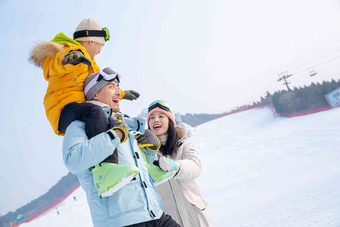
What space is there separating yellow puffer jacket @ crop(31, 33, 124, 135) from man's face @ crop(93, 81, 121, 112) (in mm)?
122

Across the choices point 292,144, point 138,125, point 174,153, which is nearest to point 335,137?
point 292,144

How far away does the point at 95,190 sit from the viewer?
130 centimetres

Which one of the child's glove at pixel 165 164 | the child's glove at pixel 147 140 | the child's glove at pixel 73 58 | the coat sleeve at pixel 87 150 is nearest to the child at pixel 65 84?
the child's glove at pixel 73 58

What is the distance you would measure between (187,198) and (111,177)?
1187 millimetres

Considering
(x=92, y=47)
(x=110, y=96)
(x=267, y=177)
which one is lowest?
(x=267, y=177)

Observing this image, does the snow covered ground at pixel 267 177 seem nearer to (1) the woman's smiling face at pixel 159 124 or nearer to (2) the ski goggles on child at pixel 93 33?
(1) the woman's smiling face at pixel 159 124

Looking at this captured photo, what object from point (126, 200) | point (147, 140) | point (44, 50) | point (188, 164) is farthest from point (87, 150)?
point (188, 164)

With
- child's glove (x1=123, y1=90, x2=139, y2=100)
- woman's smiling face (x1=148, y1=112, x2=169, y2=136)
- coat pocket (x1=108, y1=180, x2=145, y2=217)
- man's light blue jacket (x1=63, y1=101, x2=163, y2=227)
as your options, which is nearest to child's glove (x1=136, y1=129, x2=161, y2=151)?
man's light blue jacket (x1=63, y1=101, x2=163, y2=227)

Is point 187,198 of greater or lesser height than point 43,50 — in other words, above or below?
below

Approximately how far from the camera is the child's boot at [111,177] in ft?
3.78

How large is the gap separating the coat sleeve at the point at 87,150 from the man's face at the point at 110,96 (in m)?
0.41

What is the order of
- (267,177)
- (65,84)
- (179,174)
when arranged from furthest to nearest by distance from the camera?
1. (267,177)
2. (179,174)
3. (65,84)

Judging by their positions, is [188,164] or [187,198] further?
[187,198]

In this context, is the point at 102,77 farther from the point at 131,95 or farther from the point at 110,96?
the point at 131,95
